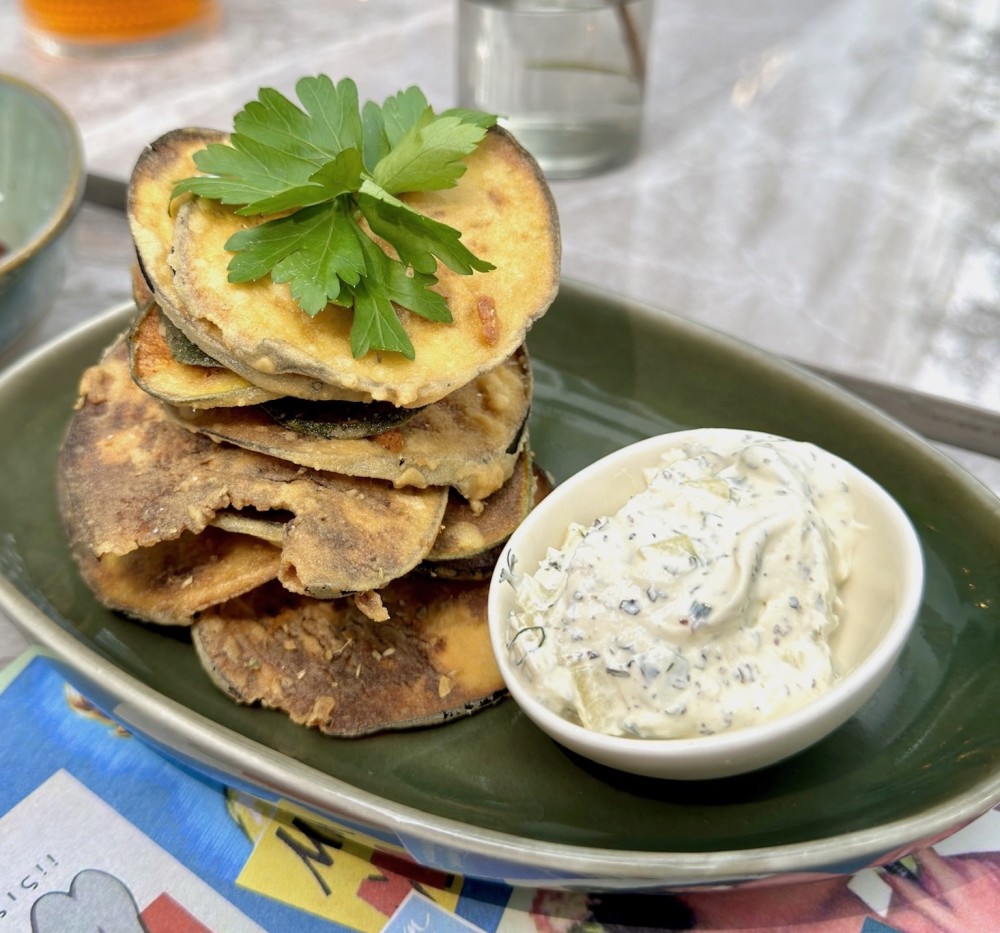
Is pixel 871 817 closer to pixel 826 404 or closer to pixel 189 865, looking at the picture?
pixel 826 404

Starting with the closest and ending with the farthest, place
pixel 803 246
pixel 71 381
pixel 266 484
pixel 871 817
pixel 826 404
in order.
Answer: pixel 871 817 < pixel 266 484 < pixel 826 404 < pixel 71 381 < pixel 803 246

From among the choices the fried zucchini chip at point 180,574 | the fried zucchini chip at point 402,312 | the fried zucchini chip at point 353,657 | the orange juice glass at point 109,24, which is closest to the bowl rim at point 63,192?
the fried zucchini chip at point 402,312

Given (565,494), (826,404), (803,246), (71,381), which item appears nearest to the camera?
(565,494)

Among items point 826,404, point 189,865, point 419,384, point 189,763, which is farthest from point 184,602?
point 826,404

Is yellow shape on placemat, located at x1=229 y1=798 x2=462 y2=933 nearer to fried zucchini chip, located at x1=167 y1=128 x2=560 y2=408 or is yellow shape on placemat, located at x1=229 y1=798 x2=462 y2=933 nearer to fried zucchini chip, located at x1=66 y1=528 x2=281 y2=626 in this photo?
fried zucchini chip, located at x1=66 y1=528 x2=281 y2=626

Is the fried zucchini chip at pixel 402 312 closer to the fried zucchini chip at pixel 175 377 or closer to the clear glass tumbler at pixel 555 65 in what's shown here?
the fried zucchini chip at pixel 175 377

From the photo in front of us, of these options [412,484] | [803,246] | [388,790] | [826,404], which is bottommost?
[803,246]

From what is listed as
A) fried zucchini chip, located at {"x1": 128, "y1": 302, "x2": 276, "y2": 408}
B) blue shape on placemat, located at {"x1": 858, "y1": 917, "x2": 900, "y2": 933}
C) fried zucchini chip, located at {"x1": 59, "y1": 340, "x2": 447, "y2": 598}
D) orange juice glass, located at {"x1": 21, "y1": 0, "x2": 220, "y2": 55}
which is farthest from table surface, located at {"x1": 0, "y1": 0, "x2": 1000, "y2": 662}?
blue shape on placemat, located at {"x1": 858, "y1": 917, "x2": 900, "y2": 933}
